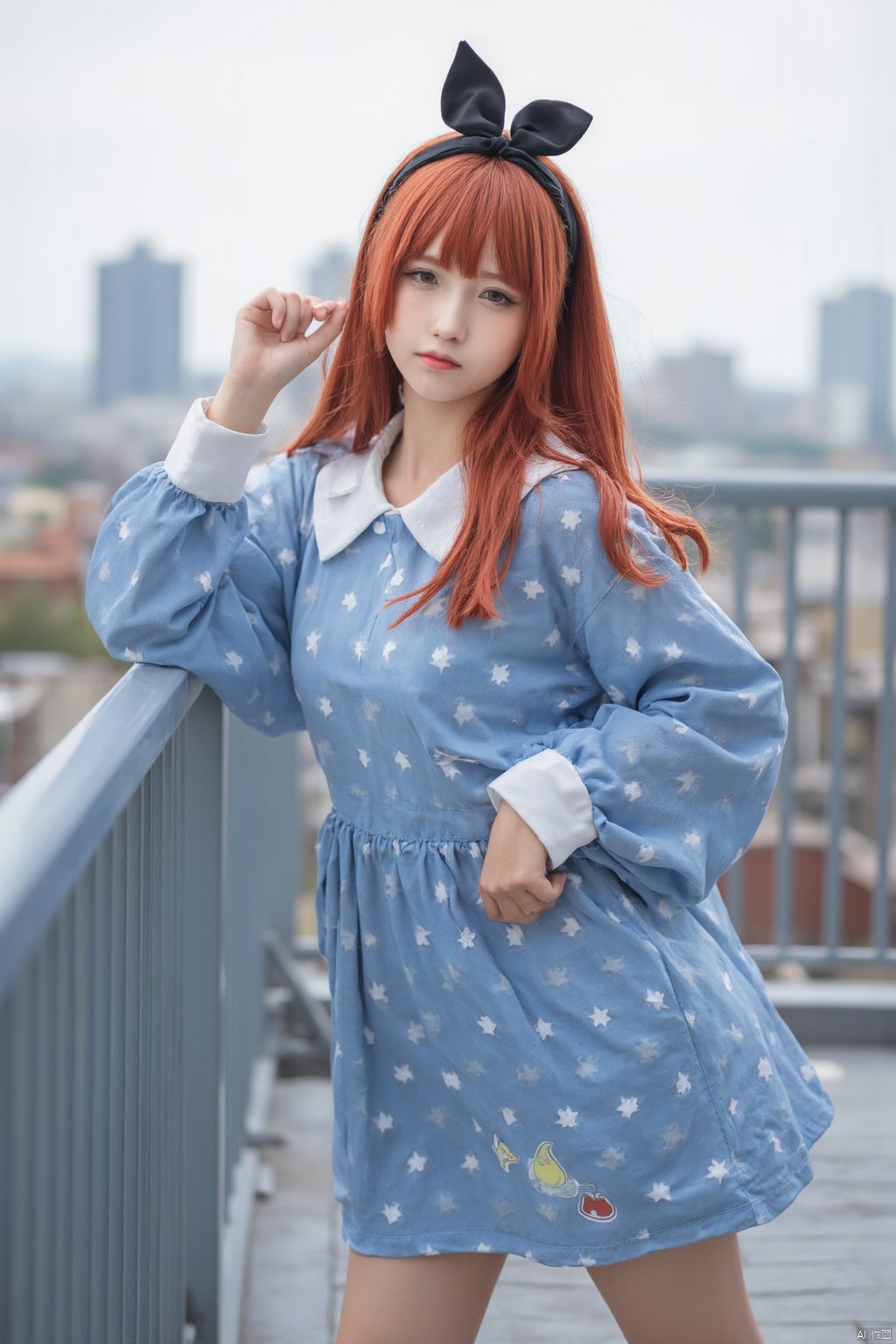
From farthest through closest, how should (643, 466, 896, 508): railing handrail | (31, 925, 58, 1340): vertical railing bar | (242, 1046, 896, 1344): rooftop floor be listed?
(643, 466, 896, 508): railing handrail, (242, 1046, 896, 1344): rooftop floor, (31, 925, 58, 1340): vertical railing bar

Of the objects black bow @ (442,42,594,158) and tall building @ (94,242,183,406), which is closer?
black bow @ (442,42,594,158)

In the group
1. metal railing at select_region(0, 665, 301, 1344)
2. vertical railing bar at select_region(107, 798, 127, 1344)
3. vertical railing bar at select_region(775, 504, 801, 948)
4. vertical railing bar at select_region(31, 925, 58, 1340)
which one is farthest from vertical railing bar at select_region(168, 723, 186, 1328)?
vertical railing bar at select_region(775, 504, 801, 948)

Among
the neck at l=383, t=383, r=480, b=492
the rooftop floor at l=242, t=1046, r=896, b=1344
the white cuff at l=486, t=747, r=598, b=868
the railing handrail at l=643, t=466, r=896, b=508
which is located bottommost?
the rooftop floor at l=242, t=1046, r=896, b=1344

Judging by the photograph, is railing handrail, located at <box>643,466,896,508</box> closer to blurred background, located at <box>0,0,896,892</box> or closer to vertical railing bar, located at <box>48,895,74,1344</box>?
vertical railing bar, located at <box>48,895,74,1344</box>

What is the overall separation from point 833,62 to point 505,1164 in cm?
3154

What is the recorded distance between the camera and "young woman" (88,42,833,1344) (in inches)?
44.0

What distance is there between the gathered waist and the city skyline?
21.7 meters

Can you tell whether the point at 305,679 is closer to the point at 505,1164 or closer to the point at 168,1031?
the point at 168,1031

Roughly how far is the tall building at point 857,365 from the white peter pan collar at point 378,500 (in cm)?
1137

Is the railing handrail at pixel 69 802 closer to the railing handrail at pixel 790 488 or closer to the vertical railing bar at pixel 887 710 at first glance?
the railing handrail at pixel 790 488

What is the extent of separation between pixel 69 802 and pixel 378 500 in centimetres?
53

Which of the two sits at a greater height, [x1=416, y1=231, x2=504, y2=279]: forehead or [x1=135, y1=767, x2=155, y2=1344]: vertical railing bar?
[x1=416, y1=231, x2=504, y2=279]: forehead

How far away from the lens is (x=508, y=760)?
114 centimetres

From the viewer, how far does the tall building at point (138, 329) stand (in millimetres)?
22047
